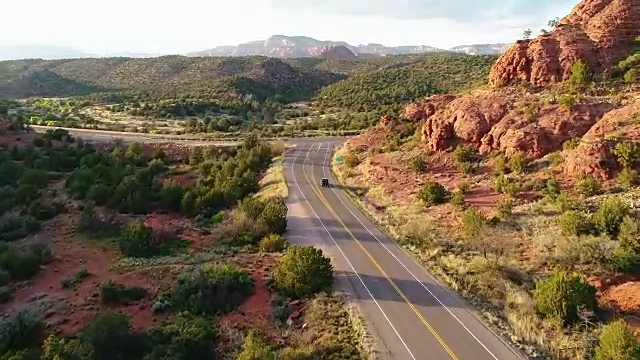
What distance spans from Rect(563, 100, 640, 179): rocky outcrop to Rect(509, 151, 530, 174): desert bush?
104 inches

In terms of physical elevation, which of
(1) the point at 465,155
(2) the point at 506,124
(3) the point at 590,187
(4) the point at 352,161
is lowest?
(4) the point at 352,161

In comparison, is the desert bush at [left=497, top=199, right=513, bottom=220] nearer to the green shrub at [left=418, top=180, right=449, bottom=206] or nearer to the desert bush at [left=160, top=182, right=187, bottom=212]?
the green shrub at [left=418, top=180, right=449, bottom=206]

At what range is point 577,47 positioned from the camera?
1597 inches

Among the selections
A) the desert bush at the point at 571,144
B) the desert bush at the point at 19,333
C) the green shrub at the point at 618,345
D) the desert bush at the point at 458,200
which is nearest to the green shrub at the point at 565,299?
the green shrub at the point at 618,345

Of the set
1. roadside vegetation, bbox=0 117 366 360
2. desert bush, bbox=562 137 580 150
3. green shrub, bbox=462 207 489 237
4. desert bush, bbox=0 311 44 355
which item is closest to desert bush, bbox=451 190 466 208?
green shrub, bbox=462 207 489 237

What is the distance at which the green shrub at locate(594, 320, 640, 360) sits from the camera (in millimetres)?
14652

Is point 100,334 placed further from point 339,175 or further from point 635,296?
point 339,175

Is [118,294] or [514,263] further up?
[514,263]

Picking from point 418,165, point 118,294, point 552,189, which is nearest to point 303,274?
point 118,294

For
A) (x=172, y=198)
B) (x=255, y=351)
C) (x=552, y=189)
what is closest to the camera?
(x=255, y=351)

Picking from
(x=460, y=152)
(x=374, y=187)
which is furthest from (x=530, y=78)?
(x=374, y=187)

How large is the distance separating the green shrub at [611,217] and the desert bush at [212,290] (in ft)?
54.0

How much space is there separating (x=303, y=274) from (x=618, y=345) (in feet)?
38.7

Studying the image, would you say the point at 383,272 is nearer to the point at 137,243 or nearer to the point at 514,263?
the point at 514,263
